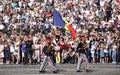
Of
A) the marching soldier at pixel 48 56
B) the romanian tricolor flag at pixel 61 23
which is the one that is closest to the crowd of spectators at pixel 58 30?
the romanian tricolor flag at pixel 61 23

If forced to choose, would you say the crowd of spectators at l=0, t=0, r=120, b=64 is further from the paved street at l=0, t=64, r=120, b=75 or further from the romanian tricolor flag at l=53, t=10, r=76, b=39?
the paved street at l=0, t=64, r=120, b=75

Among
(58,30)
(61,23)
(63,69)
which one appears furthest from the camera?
(58,30)

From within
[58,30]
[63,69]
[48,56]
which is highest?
[58,30]

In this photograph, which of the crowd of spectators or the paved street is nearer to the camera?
the paved street

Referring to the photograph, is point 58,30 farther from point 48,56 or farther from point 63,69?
point 48,56

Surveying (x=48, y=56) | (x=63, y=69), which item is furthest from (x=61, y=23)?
(x=48, y=56)

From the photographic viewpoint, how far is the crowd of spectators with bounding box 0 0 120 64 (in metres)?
25.9

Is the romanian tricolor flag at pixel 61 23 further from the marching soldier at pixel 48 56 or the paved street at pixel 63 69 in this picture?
the marching soldier at pixel 48 56

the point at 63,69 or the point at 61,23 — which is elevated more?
the point at 61,23

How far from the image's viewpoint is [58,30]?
2780 cm

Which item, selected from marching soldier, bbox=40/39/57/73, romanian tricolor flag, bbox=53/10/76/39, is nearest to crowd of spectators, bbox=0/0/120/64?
romanian tricolor flag, bbox=53/10/76/39

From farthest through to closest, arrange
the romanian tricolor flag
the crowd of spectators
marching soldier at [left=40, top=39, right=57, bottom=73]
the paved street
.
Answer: the romanian tricolor flag
the crowd of spectators
the paved street
marching soldier at [left=40, top=39, right=57, bottom=73]

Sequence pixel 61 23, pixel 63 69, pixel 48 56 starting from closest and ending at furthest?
pixel 48 56, pixel 63 69, pixel 61 23

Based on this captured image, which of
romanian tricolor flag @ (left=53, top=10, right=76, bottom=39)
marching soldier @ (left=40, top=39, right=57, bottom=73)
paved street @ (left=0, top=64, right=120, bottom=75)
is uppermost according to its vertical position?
romanian tricolor flag @ (left=53, top=10, right=76, bottom=39)
